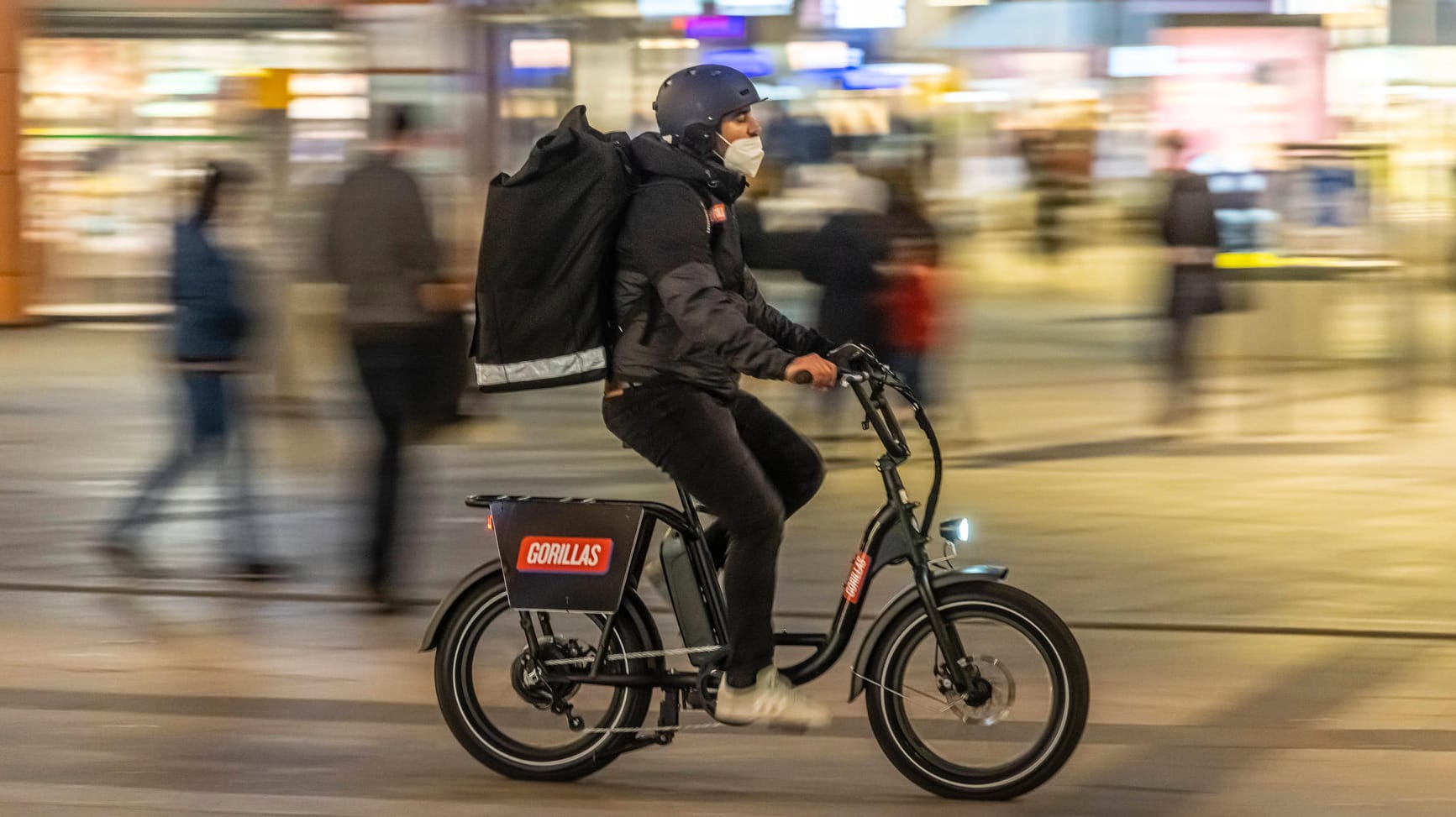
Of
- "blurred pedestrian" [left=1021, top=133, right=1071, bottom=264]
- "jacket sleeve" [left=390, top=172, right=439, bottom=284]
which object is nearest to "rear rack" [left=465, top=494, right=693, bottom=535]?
"jacket sleeve" [left=390, top=172, right=439, bottom=284]

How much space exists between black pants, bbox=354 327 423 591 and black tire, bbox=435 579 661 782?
2089 mm

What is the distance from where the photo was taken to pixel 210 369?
802 centimetres

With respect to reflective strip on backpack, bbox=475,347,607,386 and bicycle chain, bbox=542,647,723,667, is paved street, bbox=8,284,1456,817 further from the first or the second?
reflective strip on backpack, bbox=475,347,607,386

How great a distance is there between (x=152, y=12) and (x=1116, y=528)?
478 inches

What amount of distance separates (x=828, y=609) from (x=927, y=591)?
8.29 feet

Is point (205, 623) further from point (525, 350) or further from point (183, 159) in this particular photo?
point (183, 159)

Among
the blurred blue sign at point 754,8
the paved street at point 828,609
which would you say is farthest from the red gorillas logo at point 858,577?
the blurred blue sign at point 754,8

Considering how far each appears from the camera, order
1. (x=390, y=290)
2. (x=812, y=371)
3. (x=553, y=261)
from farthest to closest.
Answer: (x=390, y=290), (x=553, y=261), (x=812, y=371)

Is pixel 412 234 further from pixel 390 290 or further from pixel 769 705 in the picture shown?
pixel 769 705

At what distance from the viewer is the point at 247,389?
8352 mm

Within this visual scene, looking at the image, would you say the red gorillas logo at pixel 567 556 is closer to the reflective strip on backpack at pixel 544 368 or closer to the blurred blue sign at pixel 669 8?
the reflective strip on backpack at pixel 544 368

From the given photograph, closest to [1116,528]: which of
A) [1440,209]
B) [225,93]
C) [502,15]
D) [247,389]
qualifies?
[247,389]

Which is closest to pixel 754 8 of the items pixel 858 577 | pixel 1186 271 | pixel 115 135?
pixel 115 135

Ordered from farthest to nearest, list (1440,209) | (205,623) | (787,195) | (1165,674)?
1. (787,195)
2. (1440,209)
3. (205,623)
4. (1165,674)
